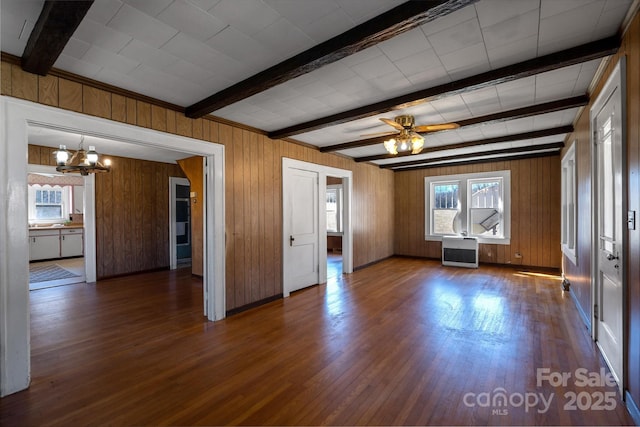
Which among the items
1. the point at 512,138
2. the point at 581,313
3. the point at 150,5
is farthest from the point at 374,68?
the point at 581,313

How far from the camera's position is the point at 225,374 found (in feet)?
7.92

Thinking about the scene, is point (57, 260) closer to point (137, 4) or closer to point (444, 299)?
point (137, 4)

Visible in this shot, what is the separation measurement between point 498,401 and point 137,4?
3.44 metres

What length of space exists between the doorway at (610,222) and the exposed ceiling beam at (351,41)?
154 cm

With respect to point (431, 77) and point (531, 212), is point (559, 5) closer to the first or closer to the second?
point (431, 77)

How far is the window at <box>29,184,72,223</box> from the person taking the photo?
8164 mm

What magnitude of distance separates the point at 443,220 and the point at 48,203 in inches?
440

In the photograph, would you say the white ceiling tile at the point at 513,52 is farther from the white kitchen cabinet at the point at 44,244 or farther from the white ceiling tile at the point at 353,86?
the white kitchen cabinet at the point at 44,244

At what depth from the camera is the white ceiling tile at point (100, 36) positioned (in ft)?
6.23

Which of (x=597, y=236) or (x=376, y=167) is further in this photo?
(x=376, y=167)

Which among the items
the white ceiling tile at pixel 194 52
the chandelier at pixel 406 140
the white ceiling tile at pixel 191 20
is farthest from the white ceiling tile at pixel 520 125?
the white ceiling tile at pixel 191 20

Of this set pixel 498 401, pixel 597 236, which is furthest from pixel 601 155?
pixel 498 401

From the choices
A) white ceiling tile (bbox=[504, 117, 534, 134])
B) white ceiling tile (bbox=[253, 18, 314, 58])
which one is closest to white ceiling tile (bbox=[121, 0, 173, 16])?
white ceiling tile (bbox=[253, 18, 314, 58])

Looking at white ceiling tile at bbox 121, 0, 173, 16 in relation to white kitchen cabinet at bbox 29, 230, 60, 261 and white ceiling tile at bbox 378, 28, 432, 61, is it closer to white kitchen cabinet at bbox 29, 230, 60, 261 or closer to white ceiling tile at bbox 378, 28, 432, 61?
white ceiling tile at bbox 378, 28, 432, 61
